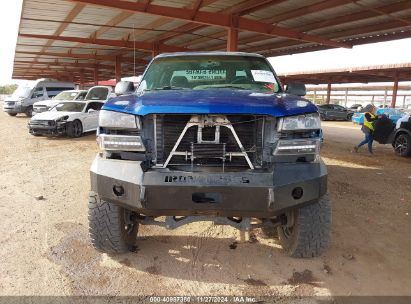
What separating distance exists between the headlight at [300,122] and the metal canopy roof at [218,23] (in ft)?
29.2

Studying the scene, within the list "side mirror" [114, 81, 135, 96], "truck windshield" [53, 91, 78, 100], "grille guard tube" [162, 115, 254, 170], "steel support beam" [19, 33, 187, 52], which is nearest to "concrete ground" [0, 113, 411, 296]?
"grille guard tube" [162, 115, 254, 170]

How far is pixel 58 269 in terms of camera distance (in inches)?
125

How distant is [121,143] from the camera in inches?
111

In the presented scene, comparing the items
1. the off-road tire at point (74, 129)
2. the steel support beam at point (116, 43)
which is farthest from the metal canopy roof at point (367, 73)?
the off-road tire at point (74, 129)

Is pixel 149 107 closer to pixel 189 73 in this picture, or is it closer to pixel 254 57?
pixel 189 73

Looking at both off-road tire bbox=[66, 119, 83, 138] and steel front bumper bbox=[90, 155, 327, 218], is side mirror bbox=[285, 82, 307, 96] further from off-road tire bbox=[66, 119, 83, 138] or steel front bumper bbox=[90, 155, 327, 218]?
off-road tire bbox=[66, 119, 83, 138]

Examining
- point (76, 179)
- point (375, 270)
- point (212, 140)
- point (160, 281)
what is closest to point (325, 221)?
point (375, 270)

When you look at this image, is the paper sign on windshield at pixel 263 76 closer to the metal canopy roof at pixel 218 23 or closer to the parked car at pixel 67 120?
the metal canopy roof at pixel 218 23

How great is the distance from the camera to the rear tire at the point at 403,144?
9.99 meters

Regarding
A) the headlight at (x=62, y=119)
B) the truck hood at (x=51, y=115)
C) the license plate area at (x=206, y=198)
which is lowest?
the headlight at (x=62, y=119)

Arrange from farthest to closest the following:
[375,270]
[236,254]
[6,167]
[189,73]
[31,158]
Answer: [31,158] < [6,167] < [189,73] < [236,254] < [375,270]

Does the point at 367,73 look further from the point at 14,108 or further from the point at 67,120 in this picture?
the point at 14,108

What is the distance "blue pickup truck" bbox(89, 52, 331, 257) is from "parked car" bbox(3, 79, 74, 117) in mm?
20111

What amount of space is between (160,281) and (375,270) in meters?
2.01
